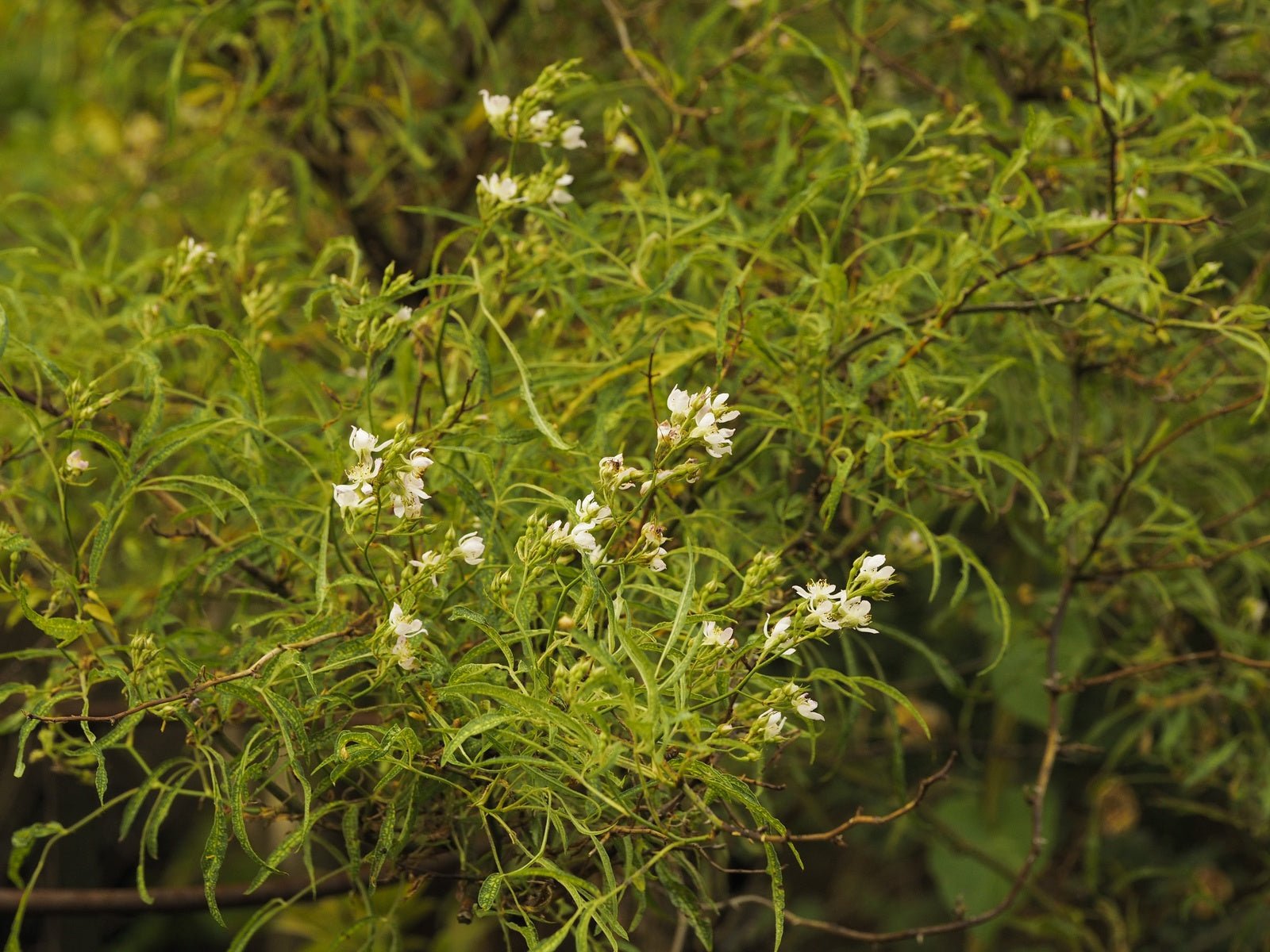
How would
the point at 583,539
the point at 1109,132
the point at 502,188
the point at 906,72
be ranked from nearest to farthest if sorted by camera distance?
the point at 583,539, the point at 502,188, the point at 1109,132, the point at 906,72

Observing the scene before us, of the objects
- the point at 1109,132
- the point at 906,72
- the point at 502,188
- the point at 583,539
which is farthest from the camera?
the point at 906,72

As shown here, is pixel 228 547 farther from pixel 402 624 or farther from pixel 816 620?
pixel 816 620

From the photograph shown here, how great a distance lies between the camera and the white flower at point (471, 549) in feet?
2.25

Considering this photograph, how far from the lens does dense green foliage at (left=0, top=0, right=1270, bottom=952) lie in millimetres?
682

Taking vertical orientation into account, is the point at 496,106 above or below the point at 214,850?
above

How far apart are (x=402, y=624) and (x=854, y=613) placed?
239mm

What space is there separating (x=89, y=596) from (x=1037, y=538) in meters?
1.08

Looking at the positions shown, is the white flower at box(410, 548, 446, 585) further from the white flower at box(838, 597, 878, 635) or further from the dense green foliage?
the white flower at box(838, 597, 878, 635)

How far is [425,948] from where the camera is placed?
7.50ft

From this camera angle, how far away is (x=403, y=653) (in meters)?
0.67

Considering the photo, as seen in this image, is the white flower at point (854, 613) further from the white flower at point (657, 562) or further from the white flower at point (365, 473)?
the white flower at point (365, 473)

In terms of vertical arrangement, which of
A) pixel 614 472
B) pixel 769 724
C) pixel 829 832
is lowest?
pixel 829 832

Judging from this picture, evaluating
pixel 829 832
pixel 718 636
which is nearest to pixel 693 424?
pixel 718 636

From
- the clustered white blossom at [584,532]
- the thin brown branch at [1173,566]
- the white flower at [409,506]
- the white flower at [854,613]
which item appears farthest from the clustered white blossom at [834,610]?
the thin brown branch at [1173,566]
